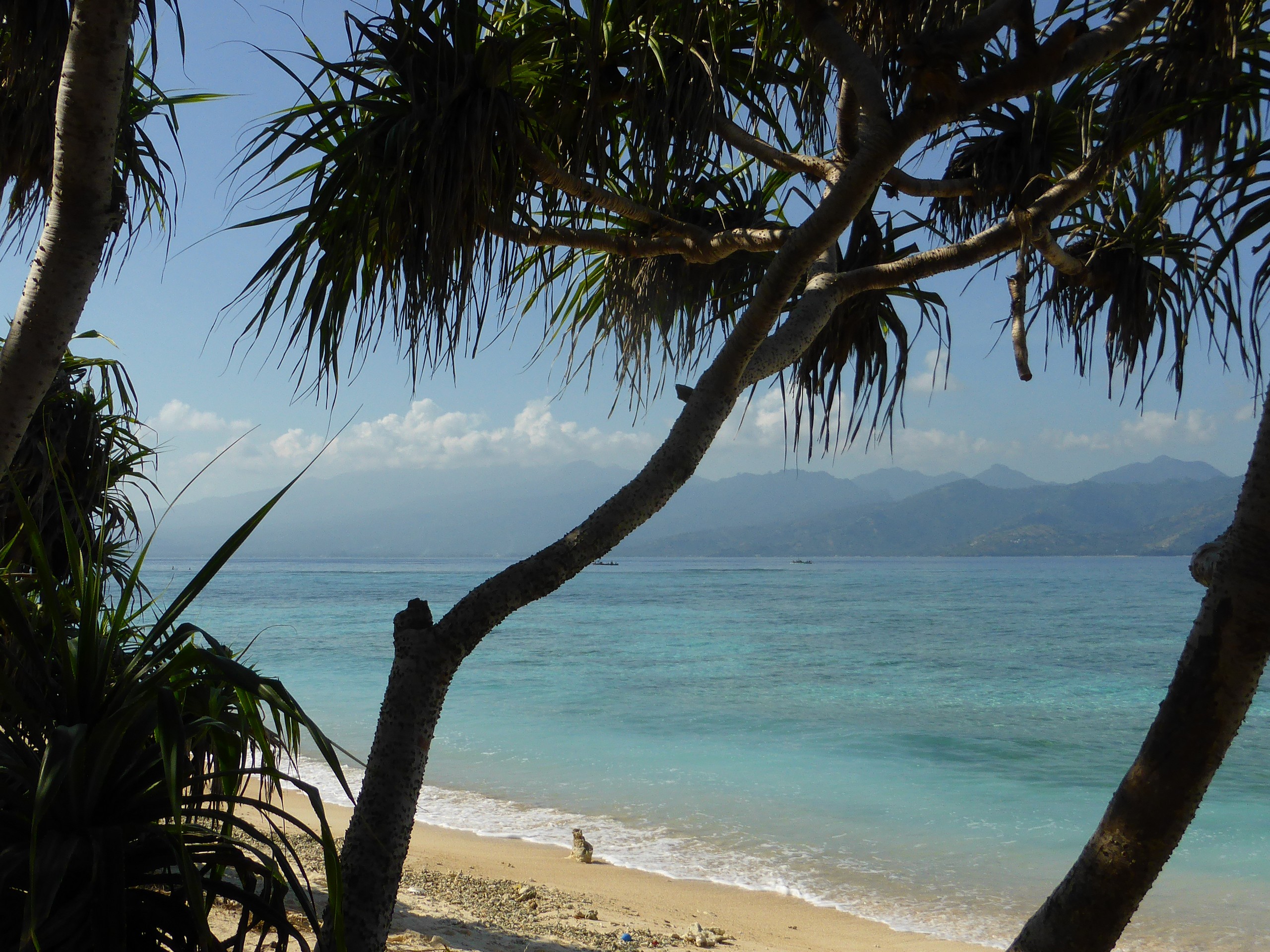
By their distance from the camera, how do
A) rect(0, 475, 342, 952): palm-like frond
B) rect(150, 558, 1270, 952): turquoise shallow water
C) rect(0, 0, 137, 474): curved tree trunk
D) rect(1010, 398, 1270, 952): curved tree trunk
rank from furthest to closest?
rect(150, 558, 1270, 952): turquoise shallow water, rect(0, 0, 137, 474): curved tree trunk, rect(0, 475, 342, 952): palm-like frond, rect(1010, 398, 1270, 952): curved tree trunk

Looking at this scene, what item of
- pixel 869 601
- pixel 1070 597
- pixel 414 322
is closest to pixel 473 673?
pixel 414 322

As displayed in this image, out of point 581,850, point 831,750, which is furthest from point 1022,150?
point 831,750

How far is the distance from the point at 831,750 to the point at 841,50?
32.1ft

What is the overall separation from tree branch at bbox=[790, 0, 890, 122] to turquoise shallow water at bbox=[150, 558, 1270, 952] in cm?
320

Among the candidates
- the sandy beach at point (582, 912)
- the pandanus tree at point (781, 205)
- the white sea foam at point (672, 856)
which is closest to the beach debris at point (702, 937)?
the sandy beach at point (582, 912)

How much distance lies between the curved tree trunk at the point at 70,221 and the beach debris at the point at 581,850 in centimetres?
520

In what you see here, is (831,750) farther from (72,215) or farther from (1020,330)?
(72,215)

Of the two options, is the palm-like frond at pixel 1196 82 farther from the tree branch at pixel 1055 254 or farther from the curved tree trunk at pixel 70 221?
the curved tree trunk at pixel 70 221

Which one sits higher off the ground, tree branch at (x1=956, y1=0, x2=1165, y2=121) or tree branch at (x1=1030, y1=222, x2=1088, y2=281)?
tree branch at (x1=956, y1=0, x2=1165, y2=121)

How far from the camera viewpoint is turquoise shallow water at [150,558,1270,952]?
20.1 feet

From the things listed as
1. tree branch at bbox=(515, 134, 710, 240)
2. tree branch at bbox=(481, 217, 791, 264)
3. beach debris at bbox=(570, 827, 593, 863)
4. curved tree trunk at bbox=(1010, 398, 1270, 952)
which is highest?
tree branch at bbox=(515, 134, 710, 240)

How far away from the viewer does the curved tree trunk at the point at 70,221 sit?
57.4 inches

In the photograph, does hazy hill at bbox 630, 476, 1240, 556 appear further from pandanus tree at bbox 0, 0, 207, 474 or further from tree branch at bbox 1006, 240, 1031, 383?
pandanus tree at bbox 0, 0, 207, 474

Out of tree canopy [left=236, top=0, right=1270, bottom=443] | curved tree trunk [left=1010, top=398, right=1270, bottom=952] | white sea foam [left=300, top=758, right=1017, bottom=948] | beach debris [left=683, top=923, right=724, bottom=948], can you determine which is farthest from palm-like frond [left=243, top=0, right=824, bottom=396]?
white sea foam [left=300, top=758, right=1017, bottom=948]
